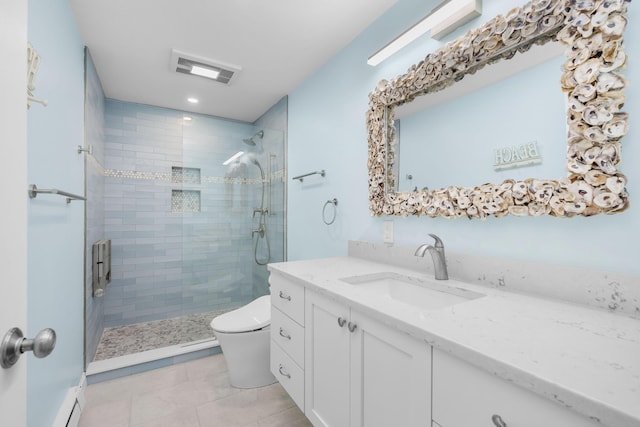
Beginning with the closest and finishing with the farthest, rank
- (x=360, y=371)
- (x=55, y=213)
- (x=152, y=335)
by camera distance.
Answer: (x=360, y=371), (x=55, y=213), (x=152, y=335)

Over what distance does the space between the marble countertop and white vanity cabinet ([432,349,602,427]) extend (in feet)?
0.10

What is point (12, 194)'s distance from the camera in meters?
0.55

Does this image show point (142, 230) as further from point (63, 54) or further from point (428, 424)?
point (428, 424)

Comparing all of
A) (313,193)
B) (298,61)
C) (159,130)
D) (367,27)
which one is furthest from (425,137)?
(159,130)

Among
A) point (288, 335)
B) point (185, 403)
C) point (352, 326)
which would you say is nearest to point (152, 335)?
point (185, 403)

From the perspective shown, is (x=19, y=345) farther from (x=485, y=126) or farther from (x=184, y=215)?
(x=184, y=215)

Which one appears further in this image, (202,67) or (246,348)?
(202,67)

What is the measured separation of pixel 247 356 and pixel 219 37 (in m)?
2.17

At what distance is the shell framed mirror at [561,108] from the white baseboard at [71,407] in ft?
6.78

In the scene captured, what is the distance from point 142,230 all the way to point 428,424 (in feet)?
10.8

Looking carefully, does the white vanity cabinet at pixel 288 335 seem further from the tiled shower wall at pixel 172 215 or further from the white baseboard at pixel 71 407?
the tiled shower wall at pixel 172 215

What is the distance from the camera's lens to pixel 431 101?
146 cm

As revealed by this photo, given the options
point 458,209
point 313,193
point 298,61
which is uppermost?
point 298,61

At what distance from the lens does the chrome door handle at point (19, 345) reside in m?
0.51
